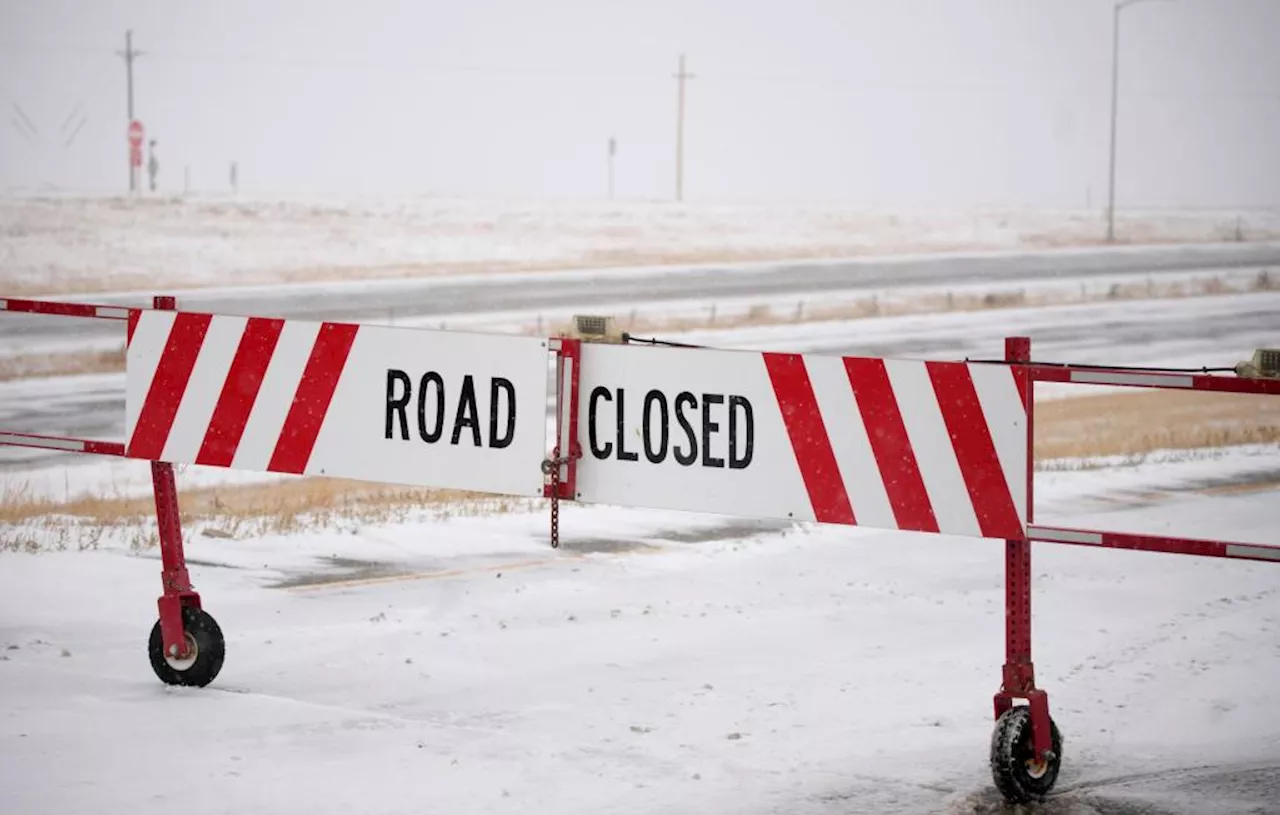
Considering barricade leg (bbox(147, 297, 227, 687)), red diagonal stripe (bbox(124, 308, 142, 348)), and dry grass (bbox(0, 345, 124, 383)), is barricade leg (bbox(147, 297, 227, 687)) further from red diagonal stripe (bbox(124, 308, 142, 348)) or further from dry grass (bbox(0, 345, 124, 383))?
dry grass (bbox(0, 345, 124, 383))

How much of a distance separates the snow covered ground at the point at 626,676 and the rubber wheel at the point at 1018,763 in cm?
10

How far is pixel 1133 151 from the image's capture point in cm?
9356

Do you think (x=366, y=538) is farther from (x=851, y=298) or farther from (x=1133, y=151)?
(x=1133, y=151)

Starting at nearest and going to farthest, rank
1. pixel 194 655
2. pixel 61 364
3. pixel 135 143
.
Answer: pixel 194 655, pixel 61 364, pixel 135 143

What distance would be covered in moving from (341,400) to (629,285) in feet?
100.0

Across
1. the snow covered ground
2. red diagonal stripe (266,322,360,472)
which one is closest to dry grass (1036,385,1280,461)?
the snow covered ground

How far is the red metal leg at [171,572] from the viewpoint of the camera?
7.39 metres

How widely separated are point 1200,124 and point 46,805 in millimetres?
99401

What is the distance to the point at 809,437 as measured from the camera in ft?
20.8

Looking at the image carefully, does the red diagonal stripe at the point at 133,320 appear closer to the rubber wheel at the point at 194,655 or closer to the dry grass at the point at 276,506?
the rubber wheel at the point at 194,655

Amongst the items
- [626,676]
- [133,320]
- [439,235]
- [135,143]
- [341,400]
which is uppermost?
[135,143]

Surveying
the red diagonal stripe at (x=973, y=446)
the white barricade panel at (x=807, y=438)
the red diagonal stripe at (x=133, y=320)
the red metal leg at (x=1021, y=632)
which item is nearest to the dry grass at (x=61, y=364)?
the red diagonal stripe at (x=133, y=320)

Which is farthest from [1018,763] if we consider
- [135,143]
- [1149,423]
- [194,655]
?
[135,143]

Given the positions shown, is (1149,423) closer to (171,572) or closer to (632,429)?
(632,429)
